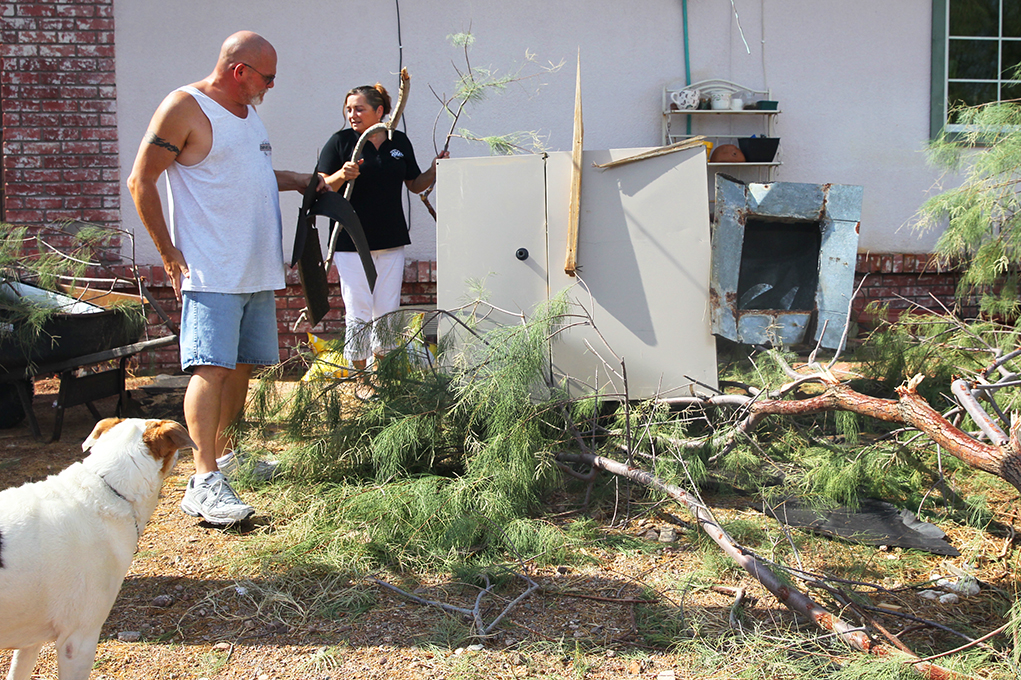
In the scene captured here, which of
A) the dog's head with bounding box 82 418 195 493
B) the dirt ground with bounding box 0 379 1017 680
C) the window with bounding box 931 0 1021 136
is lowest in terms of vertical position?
the dirt ground with bounding box 0 379 1017 680

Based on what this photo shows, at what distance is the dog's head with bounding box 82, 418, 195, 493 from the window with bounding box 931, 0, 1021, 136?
20.4 feet

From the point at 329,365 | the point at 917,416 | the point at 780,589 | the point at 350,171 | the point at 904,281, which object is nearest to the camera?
the point at 780,589

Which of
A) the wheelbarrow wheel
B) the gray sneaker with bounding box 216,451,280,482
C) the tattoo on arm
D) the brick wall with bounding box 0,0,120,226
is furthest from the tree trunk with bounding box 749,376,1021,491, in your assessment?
the brick wall with bounding box 0,0,120,226

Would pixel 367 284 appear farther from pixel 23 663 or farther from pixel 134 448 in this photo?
pixel 23 663

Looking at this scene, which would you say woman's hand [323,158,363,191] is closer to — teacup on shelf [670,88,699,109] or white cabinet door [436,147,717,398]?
white cabinet door [436,147,717,398]

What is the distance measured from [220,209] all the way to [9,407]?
242cm

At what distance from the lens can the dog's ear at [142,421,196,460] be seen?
6.19 ft

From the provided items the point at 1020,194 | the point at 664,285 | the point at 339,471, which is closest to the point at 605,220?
the point at 664,285

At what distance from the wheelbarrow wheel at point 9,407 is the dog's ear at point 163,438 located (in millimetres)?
2931

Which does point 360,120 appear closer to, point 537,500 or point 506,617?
point 537,500

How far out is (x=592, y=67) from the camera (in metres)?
5.76

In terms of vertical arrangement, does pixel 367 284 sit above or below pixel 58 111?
below

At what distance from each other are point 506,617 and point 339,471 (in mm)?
1121

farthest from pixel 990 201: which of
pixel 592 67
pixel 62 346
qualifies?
pixel 62 346
